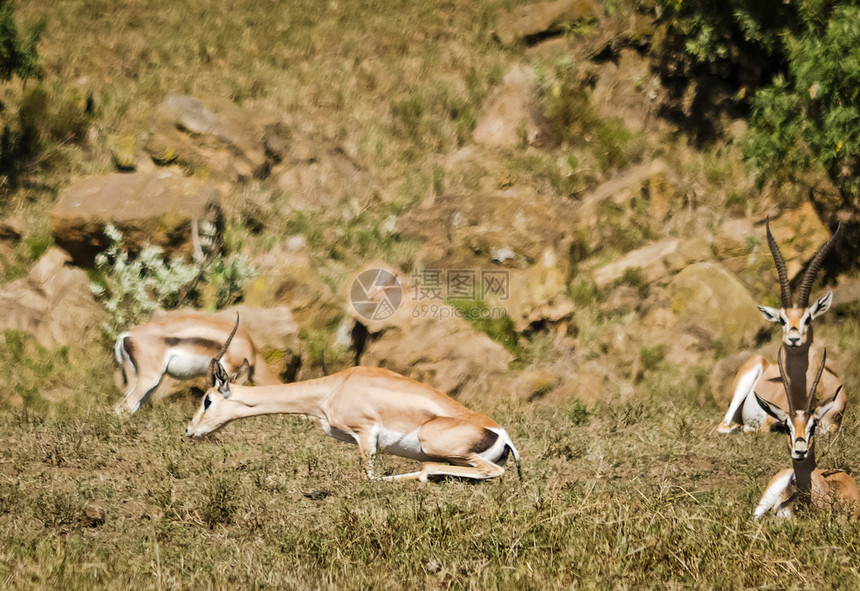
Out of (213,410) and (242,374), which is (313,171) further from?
(213,410)

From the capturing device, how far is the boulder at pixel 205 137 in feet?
39.5

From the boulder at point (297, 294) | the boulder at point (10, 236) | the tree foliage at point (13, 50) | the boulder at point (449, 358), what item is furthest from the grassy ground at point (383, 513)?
the tree foliage at point (13, 50)

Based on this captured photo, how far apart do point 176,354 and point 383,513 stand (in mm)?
4257

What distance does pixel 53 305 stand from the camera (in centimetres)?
995

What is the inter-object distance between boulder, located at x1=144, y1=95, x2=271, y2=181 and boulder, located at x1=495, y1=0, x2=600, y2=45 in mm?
4987

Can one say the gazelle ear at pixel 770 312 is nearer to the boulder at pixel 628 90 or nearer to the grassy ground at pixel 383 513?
the grassy ground at pixel 383 513

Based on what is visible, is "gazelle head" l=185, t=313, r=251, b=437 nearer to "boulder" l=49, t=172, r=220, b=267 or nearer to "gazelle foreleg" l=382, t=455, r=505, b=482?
"gazelle foreleg" l=382, t=455, r=505, b=482

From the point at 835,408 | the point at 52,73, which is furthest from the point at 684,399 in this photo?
the point at 52,73

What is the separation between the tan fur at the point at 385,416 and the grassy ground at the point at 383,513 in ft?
0.74

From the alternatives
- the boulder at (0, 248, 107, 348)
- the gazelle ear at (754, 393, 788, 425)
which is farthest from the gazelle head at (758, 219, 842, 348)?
the boulder at (0, 248, 107, 348)

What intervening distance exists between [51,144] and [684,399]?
10.0 meters

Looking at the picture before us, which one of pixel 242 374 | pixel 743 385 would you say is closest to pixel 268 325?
pixel 242 374

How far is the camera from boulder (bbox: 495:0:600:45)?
1412 cm

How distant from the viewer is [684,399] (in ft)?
30.6
